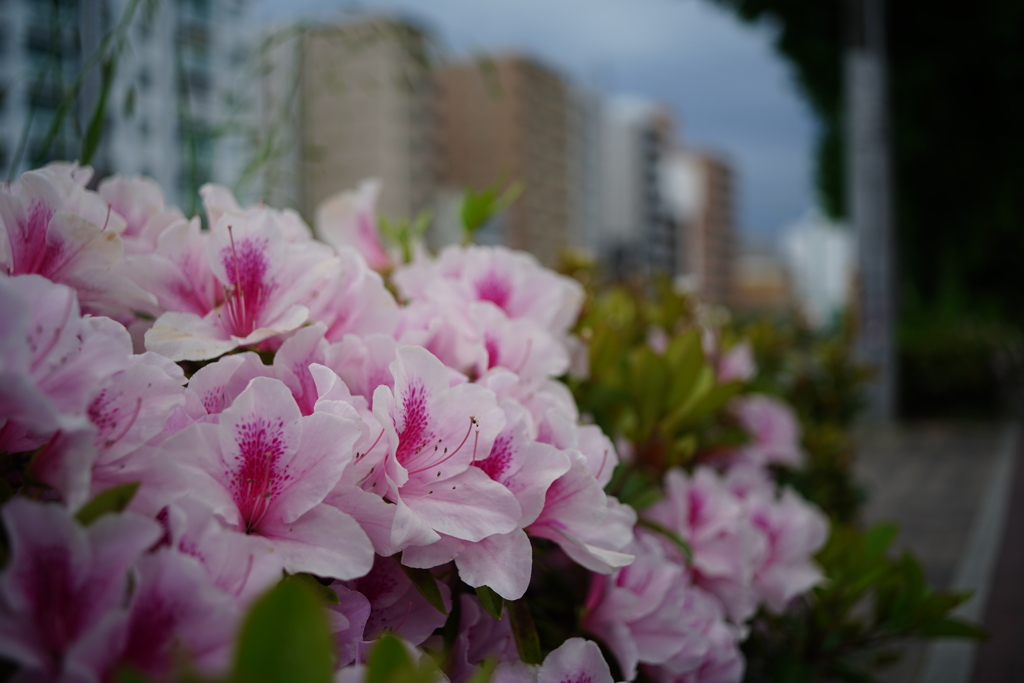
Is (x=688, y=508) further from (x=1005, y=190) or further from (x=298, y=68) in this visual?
(x=1005, y=190)

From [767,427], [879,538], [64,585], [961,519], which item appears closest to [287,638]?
[64,585]

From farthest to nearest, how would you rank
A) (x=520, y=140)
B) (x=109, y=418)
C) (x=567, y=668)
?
1. (x=520, y=140)
2. (x=567, y=668)
3. (x=109, y=418)

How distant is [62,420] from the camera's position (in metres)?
0.51

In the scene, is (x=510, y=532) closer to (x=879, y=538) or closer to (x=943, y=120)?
(x=879, y=538)

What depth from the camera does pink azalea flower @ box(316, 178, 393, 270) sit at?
46.2 inches

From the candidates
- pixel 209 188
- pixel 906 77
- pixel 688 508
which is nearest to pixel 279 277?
pixel 209 188

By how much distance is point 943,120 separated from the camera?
1107 cm

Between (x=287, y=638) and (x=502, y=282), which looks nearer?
(x=287, y=638)

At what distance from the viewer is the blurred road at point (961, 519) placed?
219 centimetres

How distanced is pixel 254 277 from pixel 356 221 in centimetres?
40

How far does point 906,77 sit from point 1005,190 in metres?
2.78

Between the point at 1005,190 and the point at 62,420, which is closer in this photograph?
the point at 62,420

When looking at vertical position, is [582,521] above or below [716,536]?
above

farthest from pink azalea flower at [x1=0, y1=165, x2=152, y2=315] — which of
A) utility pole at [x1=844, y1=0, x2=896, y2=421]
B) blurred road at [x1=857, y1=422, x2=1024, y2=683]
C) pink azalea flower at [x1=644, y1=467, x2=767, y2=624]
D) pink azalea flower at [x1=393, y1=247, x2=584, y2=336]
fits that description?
utility pole at [x1=844, y1=0, x2=896, y2=421]
